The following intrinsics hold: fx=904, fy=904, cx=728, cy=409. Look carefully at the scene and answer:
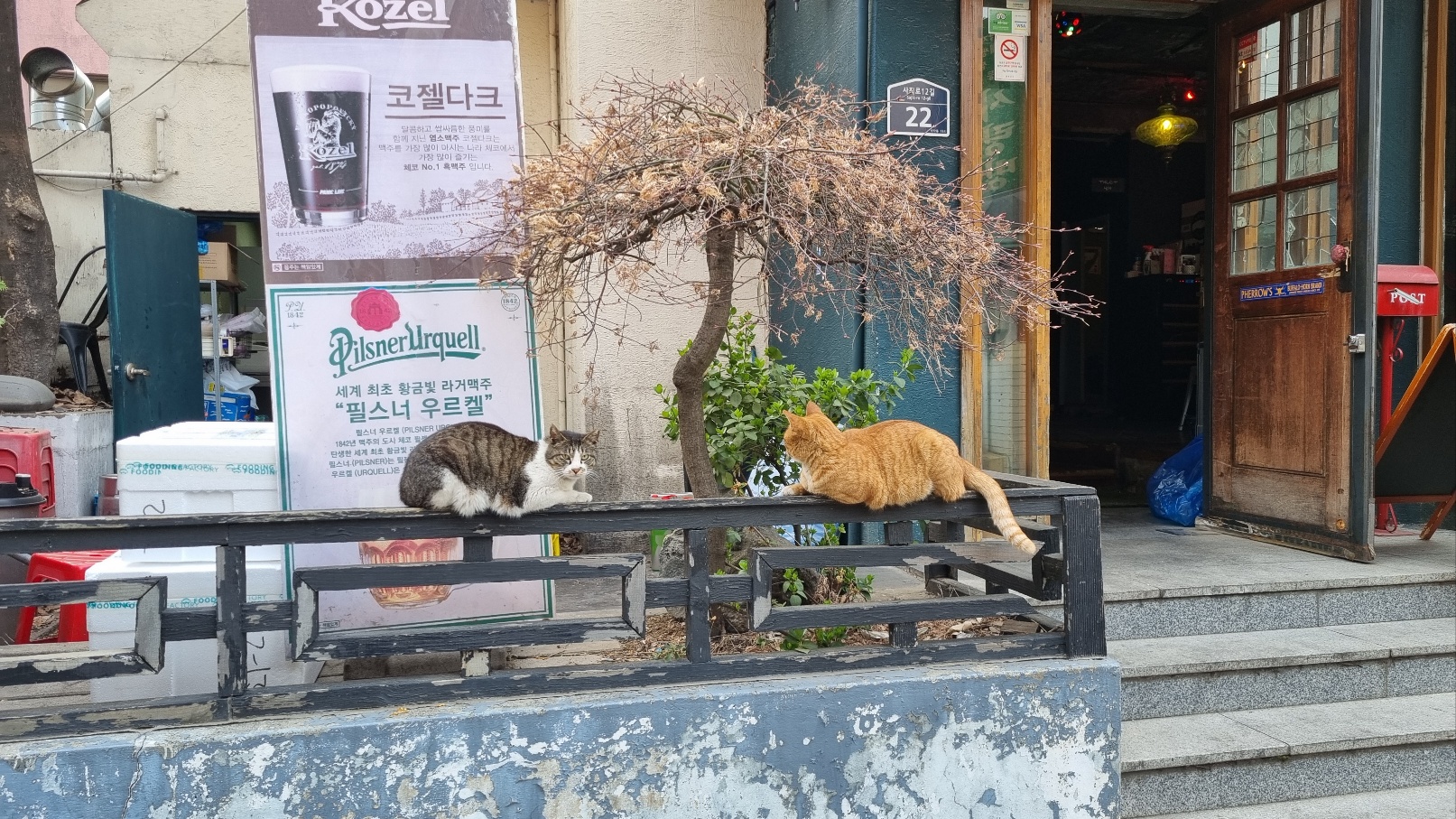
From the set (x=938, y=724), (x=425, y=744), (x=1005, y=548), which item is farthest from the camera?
(x=1005, y=548)

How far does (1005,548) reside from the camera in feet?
8.89

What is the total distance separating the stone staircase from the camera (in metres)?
3.08

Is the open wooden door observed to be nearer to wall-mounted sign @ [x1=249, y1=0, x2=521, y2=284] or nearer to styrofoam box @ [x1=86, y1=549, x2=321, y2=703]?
wall-mounted sign @ [x1=249, y1=0, x2=521, y2=284]

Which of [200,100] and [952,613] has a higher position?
[200,100]

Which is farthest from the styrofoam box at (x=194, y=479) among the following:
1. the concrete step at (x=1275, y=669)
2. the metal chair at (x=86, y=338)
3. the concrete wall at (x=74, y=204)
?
the concrete wall at (x=74, y=204)

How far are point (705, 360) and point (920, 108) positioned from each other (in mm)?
2324

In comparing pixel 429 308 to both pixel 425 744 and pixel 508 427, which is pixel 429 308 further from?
pixel 425 744

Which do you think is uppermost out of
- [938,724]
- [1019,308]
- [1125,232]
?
[1125,232]

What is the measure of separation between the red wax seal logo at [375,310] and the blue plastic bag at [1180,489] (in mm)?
4658

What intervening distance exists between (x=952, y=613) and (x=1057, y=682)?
340mm

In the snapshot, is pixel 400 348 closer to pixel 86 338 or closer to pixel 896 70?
pixel 896 70

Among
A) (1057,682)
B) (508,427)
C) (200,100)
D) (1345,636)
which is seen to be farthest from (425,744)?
(200,100)

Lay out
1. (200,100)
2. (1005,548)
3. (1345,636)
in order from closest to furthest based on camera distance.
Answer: (1005,548), (1345,636), (200,100)

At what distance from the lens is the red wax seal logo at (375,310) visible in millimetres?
3014
